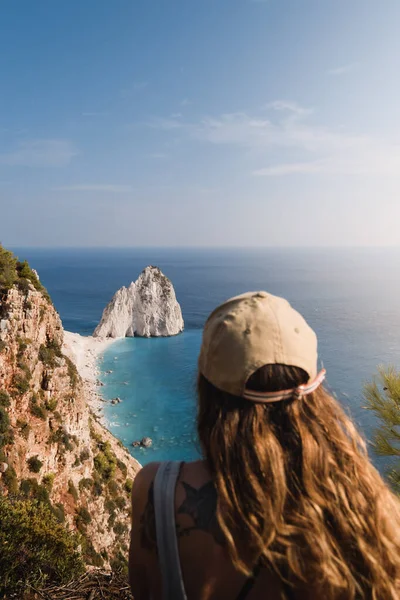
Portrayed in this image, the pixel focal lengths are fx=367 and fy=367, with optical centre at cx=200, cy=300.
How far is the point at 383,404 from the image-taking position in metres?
7.03

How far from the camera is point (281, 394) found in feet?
4.47

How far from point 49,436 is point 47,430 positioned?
23cm

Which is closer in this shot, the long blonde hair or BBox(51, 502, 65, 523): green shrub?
the long blonde hair

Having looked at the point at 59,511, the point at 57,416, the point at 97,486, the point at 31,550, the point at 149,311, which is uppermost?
the point at 31,550

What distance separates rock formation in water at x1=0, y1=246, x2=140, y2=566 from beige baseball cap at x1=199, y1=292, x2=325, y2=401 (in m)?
11.6

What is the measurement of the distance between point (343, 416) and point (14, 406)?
42.5 feet

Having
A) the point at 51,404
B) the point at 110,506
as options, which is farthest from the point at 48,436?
the point at 110,506

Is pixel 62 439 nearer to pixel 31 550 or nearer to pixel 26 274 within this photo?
pixel 26 274

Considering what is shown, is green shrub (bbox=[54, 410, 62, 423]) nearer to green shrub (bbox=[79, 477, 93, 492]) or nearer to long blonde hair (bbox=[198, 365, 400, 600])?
green shrub (bbox=[79, 477, 93, 492])

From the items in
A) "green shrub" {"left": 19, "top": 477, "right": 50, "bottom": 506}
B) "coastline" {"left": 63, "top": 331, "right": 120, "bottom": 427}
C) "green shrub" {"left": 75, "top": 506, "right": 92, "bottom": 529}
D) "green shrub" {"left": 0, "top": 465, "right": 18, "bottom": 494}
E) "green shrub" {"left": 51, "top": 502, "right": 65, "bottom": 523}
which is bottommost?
"coastline" {"left": 63, "top": 331, "right": 120, "bottom": 427}

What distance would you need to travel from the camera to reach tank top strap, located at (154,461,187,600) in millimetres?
1184

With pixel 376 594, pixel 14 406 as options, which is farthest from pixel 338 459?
pixel 14 406

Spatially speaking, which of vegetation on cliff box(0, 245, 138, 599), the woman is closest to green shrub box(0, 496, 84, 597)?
vegetation on cliff box(0, 245, 138, 599)

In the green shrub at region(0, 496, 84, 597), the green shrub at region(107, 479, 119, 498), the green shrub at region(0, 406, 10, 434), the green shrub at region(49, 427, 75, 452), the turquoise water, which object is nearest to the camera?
the green shrub at region(0, 496, 84, 597)
